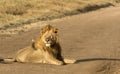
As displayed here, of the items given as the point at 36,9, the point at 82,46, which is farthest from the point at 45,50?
the point at 36,9

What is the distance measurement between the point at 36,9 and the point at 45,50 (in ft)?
63.0

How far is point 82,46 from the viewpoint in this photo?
571 inches

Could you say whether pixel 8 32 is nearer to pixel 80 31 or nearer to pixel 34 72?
pixel 80 31

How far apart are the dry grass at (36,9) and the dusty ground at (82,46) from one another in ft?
5.11

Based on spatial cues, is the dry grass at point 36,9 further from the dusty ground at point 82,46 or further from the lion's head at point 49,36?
the lion's head at point 49,36

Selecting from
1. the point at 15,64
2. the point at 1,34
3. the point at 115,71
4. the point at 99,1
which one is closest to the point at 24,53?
the point at 15,64

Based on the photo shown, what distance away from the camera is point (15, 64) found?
31.3ft

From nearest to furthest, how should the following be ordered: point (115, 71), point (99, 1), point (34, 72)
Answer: point (34, 72) < point (115, 71) < point (99, 1)

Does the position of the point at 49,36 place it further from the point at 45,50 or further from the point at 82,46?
the point at 82,46

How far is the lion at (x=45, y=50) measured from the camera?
364 inches

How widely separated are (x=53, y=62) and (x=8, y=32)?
9.19 meters

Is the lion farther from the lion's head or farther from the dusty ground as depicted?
the dusty ground

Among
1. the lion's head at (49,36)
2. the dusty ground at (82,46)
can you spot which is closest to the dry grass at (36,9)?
the dusty ground at (82,46)

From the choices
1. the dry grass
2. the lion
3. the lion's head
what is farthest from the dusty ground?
the dry grass
